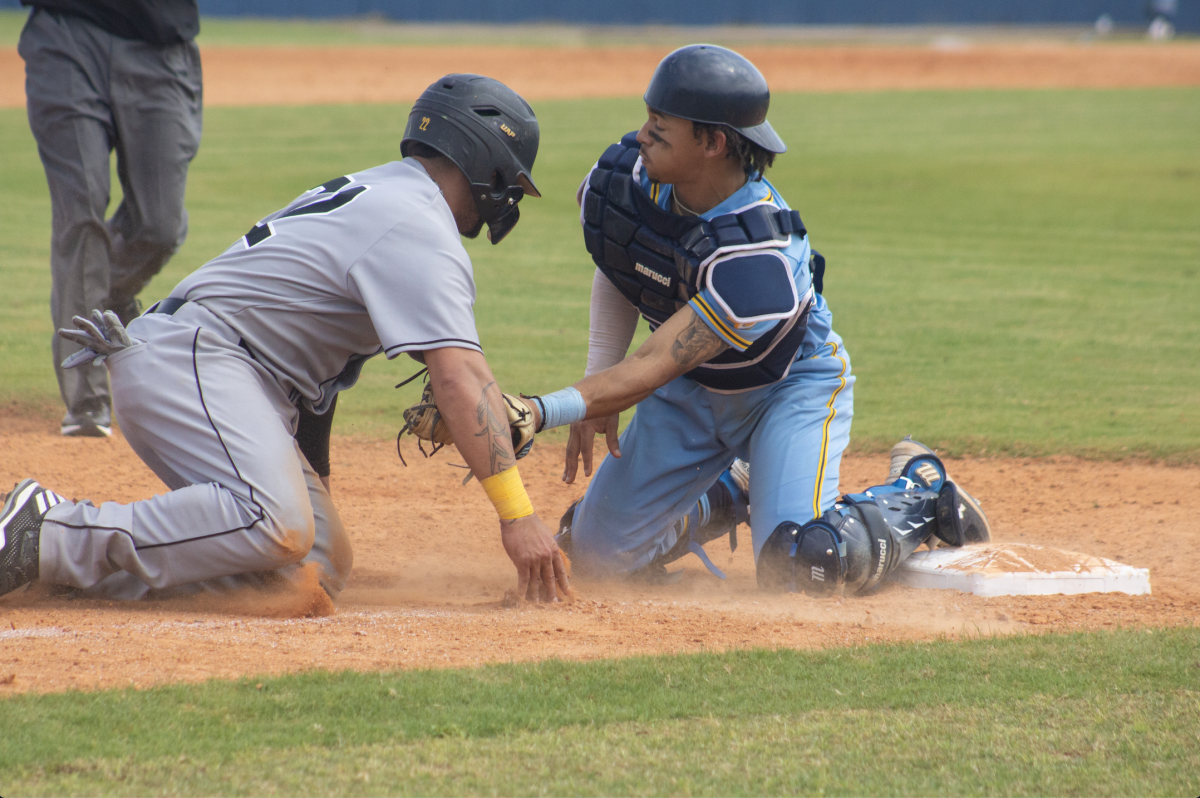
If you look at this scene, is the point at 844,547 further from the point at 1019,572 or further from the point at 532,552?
the point at 532,552

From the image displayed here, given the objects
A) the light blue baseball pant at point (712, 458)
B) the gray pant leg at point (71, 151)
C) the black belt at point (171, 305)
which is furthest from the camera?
the gray pant leg at point (71, 151)

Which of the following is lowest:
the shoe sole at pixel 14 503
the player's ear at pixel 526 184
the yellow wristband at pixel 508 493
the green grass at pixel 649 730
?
the green grass at pixel 649 730

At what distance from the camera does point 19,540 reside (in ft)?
12.0

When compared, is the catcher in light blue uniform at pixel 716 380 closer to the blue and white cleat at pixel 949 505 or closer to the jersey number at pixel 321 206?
the blue and white cleat at pixel 949 505

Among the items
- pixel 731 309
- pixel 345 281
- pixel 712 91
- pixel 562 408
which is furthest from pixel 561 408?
pixel 712 91

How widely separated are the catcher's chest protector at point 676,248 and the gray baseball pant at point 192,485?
1.43m

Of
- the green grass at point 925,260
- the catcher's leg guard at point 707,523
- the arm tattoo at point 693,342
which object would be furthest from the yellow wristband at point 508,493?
the green grass at point 925,260

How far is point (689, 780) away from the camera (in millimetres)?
2600

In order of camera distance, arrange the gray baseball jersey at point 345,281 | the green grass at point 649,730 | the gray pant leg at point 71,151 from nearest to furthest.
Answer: the green grass at point 649,730, the gray baseball jersey at point 345,281, the gray pant leg at point 71,151

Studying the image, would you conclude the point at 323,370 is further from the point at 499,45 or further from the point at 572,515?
the point at 499,45

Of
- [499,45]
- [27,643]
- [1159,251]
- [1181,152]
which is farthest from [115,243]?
[499,45]

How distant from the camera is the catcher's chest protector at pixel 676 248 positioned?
422cm

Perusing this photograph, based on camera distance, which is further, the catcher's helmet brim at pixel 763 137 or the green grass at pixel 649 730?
the catcher's helmet brim at pixel 763 137

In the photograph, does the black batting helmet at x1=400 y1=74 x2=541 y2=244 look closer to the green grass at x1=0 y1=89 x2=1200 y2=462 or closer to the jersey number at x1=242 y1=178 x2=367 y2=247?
the jersey number at x1=242 y1=178 x2=367 y2=247
